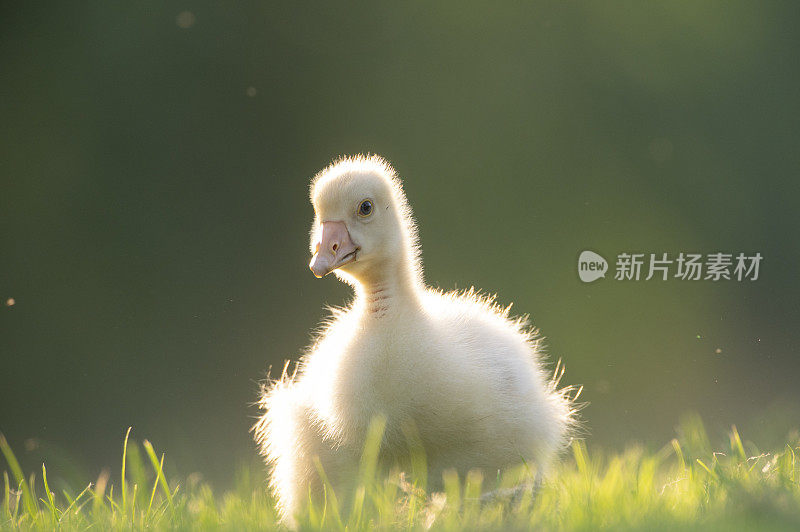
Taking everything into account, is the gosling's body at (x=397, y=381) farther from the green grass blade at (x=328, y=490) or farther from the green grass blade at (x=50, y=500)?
the green grass blade at (x=50, y=500)

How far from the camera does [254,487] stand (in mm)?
2881

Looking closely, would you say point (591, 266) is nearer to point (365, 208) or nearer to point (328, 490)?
point (365, 208)

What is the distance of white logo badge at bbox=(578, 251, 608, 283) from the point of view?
136 inches

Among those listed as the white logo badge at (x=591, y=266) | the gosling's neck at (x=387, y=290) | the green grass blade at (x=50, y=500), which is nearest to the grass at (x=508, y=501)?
the green grass blade at (x=50, y=500)

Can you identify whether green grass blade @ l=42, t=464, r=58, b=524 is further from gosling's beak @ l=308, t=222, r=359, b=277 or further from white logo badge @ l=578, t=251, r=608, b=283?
white logo badge @ l=578, t=251, r=608, b=283

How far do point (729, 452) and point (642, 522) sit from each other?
2.48 ft

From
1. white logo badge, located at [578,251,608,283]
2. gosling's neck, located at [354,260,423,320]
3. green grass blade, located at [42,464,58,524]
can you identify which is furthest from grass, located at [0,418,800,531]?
white logo badge, located at [578,251,608,283]

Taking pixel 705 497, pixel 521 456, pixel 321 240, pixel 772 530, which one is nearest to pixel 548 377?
pixel 521 456

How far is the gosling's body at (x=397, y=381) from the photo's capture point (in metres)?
2.34

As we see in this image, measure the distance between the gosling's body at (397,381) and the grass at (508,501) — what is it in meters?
0.08

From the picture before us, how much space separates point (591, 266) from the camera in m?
3.51

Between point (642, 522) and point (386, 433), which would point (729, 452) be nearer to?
point (642, 522)

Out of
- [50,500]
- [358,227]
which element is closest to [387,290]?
[358,227]

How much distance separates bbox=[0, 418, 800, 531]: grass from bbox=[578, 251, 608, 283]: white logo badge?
0.85 m
